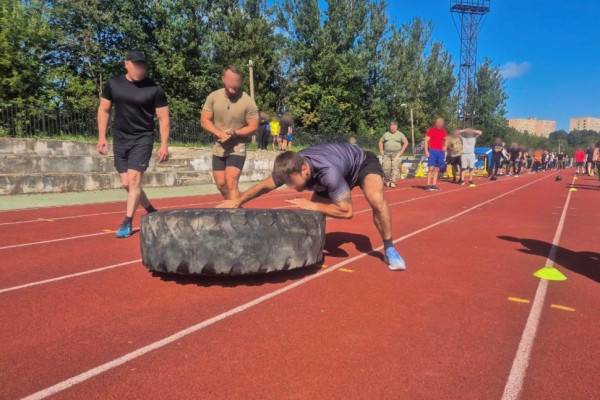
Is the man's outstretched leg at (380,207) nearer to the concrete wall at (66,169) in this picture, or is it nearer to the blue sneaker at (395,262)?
the blue sneaker at (395,262)

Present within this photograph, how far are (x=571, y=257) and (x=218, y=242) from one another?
12.8ft

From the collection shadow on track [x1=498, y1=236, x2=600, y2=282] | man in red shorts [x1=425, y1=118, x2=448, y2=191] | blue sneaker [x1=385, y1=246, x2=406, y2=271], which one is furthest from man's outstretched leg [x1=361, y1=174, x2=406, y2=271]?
man in red shorts [x1=425, y1=118, x2=448, y2=191]

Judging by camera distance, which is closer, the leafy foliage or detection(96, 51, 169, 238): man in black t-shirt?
detection(96, 51, 169, 238): man in black t-shirt

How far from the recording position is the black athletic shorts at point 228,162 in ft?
18.3

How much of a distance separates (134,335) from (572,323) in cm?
280

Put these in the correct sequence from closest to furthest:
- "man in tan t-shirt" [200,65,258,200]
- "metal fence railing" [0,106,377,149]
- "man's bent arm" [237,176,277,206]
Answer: "man's bent arm" [237,176,277,206] < "man in tan t-shirt" [200,65,258,200] < "metal fence railing" [0,106,377,149]

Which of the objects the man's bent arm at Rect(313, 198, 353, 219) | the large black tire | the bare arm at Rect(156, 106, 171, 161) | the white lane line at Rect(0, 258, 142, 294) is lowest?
the white lane line at Rect(0, 258, 142, 294)

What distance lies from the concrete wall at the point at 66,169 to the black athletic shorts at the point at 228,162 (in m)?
6.20

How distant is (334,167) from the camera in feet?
12.8

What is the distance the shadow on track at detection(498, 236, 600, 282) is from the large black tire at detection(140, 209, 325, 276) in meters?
2.87

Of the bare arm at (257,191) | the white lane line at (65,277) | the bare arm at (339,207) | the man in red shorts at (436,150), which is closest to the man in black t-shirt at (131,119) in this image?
the white lane line at (65,277)

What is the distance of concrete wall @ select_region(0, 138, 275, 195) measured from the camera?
9664mm

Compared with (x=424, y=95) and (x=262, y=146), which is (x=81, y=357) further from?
(x=424, y=95)

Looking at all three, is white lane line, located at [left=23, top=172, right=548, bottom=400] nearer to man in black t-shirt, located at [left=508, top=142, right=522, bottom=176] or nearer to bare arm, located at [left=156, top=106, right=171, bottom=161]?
bare arm, located at [left=156, top=106, right=171, bottom=161]
